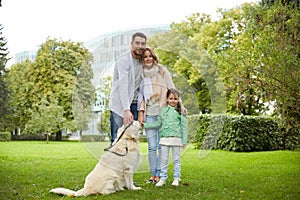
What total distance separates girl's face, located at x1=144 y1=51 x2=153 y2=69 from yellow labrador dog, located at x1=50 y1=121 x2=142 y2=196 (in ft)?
2.15

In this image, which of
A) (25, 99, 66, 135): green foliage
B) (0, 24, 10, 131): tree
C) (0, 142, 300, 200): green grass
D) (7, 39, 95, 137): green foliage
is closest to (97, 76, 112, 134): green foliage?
(0, 142, 300, 200): green grass

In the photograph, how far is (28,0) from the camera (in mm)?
19859

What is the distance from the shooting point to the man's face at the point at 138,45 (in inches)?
194

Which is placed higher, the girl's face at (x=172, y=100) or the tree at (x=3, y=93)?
the tree at (x=3, y=93)

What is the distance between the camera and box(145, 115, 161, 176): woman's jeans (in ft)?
17.8

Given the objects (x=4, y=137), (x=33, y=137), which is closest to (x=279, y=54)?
(x=4, y=137)

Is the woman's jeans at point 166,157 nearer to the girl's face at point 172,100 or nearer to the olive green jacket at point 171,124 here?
the olive green jacket at point 171,124

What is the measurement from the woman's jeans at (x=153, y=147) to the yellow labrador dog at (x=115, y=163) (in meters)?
0.32

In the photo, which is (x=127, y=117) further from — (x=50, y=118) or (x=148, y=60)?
(x=50, y=118)

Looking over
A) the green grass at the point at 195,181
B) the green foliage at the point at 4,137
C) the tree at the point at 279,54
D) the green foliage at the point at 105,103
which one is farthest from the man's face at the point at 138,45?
the green foliage at the point at 4,137

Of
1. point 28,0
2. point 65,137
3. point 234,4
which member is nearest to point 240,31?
point 234,4

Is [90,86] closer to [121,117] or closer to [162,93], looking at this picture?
[121,117]

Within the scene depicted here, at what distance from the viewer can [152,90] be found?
517 cm

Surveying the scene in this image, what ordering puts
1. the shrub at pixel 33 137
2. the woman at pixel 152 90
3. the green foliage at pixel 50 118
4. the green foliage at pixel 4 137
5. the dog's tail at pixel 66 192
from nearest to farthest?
1. the woman at pixel 152 90
2. the dog's tail at pixel 66 192
3. the green foliage at pixel 50 118
4. the green foliage at pixel 4 137
5. the shrub at pixel 33 137
